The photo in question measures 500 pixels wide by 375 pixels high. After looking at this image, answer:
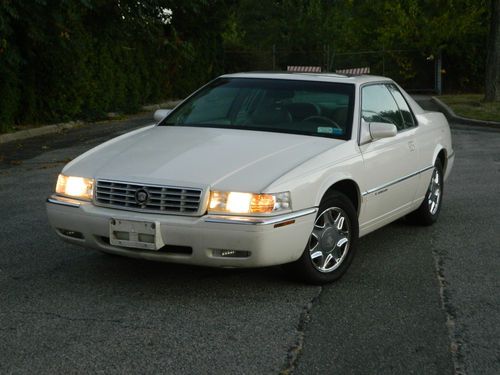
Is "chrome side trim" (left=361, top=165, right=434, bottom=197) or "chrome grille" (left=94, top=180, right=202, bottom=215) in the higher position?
"chrome grille" (left=94, top=180, right=202, bottom=215)

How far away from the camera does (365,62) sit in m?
41.2

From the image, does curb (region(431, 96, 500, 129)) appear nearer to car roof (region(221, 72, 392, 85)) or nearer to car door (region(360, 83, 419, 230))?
car door (region(360, 83, 419, 230))

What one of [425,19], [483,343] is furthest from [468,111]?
[483,343]

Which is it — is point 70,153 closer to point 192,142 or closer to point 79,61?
point 79,61

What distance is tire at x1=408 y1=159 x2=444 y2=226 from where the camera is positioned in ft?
25.2

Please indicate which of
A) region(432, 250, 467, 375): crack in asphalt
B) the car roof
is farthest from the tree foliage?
region(432, 250, 467, 375): crack in asphalt

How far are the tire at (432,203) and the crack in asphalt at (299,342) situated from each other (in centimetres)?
244

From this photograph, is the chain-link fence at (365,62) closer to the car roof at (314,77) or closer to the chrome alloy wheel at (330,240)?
the car roof at (314,77)

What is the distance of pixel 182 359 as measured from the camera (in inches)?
169

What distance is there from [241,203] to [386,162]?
1.80m

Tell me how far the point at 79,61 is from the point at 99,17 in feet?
4.55

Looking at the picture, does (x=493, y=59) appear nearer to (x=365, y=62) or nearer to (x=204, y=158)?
(x=365, y=62)

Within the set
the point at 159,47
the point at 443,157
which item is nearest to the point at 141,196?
the point at 443,157

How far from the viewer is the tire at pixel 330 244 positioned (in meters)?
5.65
